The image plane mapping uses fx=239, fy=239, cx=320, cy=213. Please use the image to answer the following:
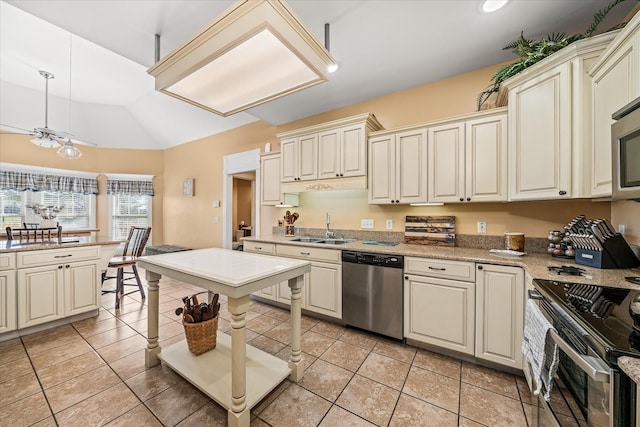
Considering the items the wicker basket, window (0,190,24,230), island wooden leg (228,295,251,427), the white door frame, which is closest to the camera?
island wooden leg (228,295,251,427)

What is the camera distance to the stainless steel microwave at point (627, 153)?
1.04 m

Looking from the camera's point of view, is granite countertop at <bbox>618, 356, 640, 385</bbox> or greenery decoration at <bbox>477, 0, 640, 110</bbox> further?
greenery decoration at <bbox>477, 0, 640, 110</bbox>

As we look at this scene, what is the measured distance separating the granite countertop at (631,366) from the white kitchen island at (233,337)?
53.5 inches

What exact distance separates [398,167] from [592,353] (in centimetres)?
206

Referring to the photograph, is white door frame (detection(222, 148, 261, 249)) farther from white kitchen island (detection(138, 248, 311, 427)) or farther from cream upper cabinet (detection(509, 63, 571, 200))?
cream upper cabinet (detection(509, 63, 571, 200))

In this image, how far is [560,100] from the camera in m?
1.66

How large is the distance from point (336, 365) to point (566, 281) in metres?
1.64

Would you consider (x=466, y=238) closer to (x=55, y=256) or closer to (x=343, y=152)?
(x=343, y=152)

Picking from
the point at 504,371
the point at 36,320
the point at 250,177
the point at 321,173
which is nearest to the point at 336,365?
the point at 504,371

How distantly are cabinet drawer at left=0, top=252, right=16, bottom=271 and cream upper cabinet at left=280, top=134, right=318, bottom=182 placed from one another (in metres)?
2.78

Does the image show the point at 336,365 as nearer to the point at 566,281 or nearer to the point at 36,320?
the point at 566,281

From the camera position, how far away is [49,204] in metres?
4.98

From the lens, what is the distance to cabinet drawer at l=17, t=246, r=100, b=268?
2.31 meters

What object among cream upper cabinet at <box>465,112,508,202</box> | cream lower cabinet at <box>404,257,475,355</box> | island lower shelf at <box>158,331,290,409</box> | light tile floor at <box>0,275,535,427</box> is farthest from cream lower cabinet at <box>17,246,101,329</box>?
cream upper cabinet at <box>465,112,508,202</box>
